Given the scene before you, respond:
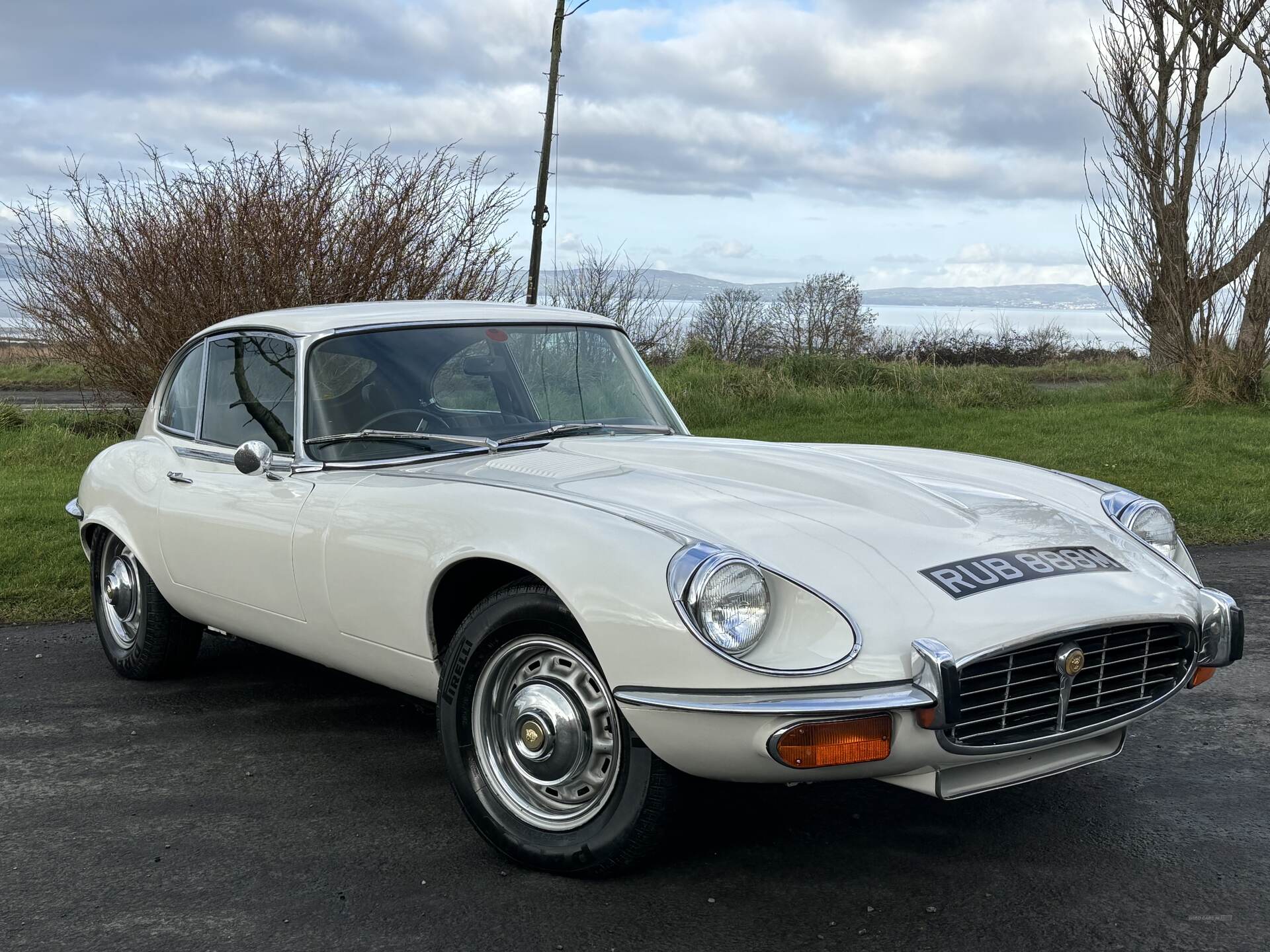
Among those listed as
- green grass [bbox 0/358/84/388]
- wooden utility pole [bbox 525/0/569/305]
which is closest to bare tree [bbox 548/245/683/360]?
wooden utility pole [bbox 525/0/569/305]

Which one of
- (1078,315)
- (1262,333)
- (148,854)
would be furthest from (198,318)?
(1078,315)

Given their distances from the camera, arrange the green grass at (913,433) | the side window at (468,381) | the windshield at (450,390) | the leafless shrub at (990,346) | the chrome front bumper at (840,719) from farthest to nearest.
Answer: the leafless shrub at (990,346), the green grass at (913,433), the side window at (468,381), the windshield at (450,390), the chrome front bumper at (840,719)

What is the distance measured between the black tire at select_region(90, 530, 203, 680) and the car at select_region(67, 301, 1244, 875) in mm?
398

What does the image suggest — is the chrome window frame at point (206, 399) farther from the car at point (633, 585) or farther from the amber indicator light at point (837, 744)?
the amber indicator light at point (837, 744)

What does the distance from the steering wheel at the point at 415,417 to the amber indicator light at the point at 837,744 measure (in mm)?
1874

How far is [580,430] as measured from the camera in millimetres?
4426

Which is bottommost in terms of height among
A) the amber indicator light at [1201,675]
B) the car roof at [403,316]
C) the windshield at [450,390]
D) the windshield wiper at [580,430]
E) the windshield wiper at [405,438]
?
the amber indicator light at [1201,675]

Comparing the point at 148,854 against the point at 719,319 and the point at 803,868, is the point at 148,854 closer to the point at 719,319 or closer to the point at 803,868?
the point at 803,868

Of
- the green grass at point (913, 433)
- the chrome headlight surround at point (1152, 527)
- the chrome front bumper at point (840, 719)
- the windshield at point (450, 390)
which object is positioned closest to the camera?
the chrome front bumper at point (840, 719)

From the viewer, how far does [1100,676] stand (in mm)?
3102

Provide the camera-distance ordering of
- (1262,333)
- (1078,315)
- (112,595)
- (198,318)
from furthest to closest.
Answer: (1078,315) → (1262,333) → (198,318) → (112,595)

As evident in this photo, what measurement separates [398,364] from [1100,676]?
2474mm

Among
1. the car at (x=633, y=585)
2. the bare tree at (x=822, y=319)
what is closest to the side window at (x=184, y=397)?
the car at (x=633, y=585)

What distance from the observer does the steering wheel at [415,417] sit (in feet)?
13.8
